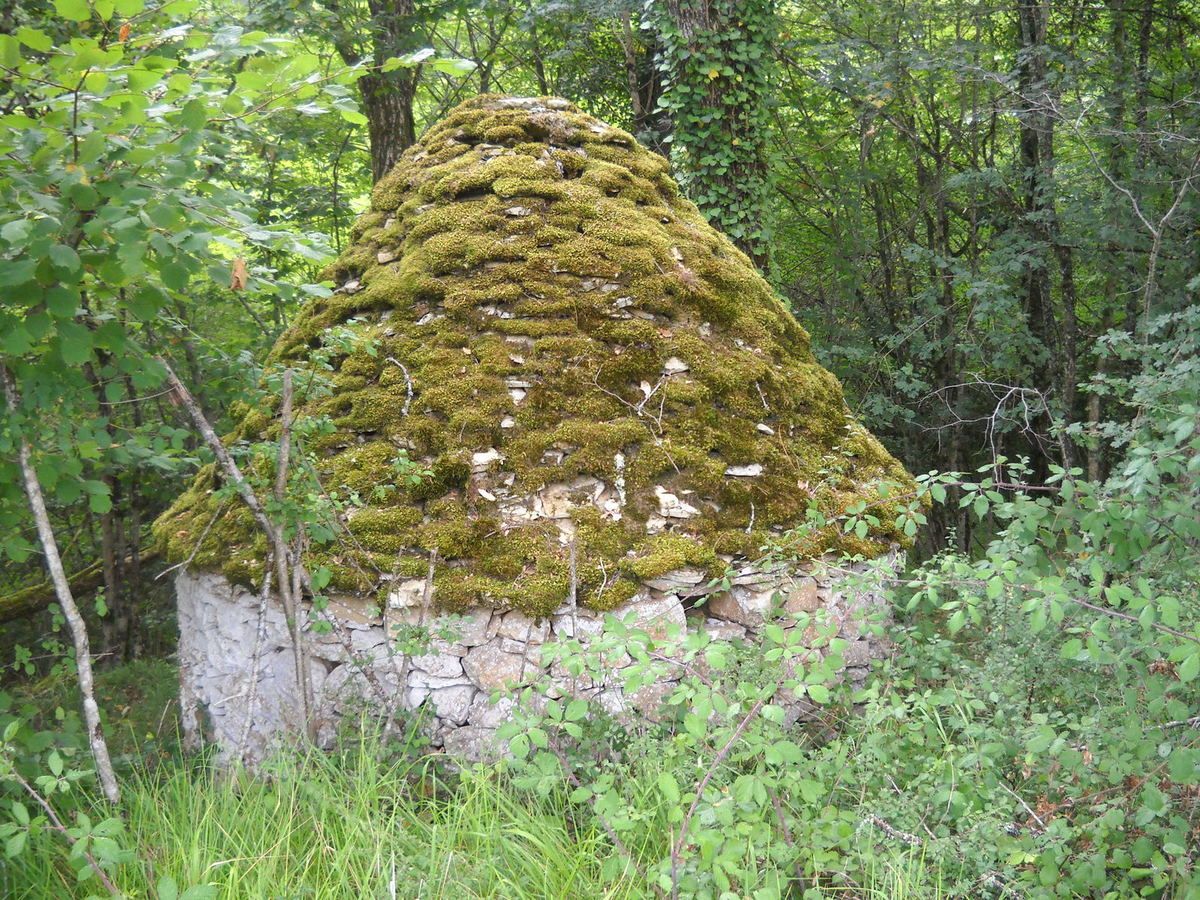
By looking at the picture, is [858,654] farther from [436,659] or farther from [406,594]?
[406,594]

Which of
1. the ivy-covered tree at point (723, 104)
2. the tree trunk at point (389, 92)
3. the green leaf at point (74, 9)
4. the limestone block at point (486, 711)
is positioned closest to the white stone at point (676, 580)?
the limestone block at point (486, 711)

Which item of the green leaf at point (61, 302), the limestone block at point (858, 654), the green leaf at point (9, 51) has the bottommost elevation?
the limestone block at point (858, 654)

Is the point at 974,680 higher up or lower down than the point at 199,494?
lower down

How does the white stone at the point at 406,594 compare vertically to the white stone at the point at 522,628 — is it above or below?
above

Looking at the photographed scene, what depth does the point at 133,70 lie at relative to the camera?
221 centimetres

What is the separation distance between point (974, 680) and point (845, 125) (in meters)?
7.80

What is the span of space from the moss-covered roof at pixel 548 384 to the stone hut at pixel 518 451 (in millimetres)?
12

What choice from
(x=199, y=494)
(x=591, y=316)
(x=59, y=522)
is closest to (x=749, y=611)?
(x=591, y=316)

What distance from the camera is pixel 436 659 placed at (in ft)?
11.5

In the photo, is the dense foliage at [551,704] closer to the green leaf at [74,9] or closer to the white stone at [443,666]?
the green leaf at [74,9]

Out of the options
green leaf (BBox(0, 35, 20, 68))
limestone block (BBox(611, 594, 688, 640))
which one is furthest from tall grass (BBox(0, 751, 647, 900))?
green leaf (BBox(0, 35, 20, 68))

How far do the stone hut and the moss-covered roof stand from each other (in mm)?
12

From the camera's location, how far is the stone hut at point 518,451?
3.52 metres

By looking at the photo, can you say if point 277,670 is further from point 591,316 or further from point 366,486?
point 591,316
